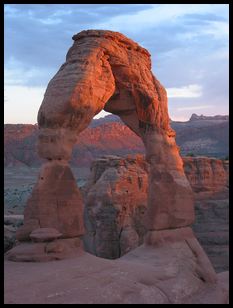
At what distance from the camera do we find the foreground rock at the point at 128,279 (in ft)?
23.4

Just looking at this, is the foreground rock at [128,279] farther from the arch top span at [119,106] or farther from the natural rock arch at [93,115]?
the arch top span at [119,106]

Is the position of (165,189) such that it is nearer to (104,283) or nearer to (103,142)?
(104,283)

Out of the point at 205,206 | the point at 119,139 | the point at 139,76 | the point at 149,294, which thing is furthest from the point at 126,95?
the point at 119,139

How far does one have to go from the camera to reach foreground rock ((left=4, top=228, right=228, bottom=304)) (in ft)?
23.4

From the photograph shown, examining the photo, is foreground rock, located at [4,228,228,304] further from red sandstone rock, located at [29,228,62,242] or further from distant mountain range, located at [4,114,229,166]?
distant mountain range, located at [4,114,229,166]

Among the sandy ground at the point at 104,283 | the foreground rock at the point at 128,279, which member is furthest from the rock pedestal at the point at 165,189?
the sandy ground at the point at 104,283

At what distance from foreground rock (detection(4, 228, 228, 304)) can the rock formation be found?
63 mm

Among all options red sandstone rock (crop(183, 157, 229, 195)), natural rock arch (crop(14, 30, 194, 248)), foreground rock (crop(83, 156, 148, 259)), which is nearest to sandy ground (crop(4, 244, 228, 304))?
natural rock arch (crop(14, 30, 194, 248))

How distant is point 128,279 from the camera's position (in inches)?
327

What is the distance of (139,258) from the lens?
10836 millimetres

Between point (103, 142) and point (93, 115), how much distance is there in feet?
254

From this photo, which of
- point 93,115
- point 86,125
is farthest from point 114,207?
point 86,125

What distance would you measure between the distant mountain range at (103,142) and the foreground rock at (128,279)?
65.6 meters

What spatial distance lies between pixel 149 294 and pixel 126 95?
551cm
